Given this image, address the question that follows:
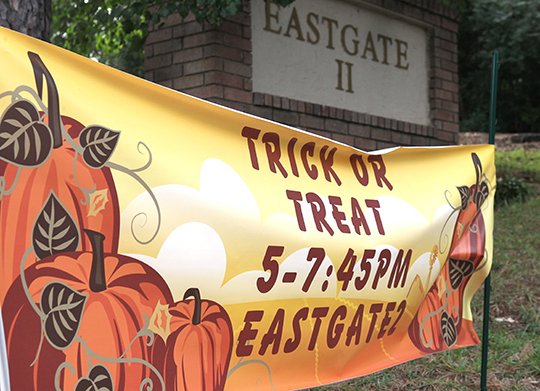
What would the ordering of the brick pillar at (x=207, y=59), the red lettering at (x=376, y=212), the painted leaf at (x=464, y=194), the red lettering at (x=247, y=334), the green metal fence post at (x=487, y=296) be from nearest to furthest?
the red lettering at (x=247, y=334)
the red lettering at (x=376, y=212)
the painted leaf at (x=464, y=194)
the green metal fence post at (x=487, y=296)
the brick pillar at (x=207, y=59)

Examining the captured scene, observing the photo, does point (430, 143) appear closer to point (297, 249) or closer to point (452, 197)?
point (452, 197)

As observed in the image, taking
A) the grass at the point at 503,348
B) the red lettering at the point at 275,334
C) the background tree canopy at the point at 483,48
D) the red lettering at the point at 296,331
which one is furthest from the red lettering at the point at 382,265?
the background tree canopy at the point at 483,48

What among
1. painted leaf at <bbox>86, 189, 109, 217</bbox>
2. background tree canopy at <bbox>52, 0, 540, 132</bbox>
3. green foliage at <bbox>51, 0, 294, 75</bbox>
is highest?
background tree canopy at <bbox>52, 0, 540, 132</bbox>

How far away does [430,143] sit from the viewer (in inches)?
275

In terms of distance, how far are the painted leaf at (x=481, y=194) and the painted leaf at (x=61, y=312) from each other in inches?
81.6

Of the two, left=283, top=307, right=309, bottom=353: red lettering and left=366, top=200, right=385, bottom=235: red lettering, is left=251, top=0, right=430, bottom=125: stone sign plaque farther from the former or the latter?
left=283, top=307, right=309, bottom=353: red lettering

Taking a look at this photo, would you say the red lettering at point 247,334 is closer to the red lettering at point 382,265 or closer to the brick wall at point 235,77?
the red lettering at point 382,265

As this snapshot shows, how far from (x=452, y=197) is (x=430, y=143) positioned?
3.48 metres

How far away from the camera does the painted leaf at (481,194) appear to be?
147 inches

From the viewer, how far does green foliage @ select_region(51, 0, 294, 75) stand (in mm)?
4906

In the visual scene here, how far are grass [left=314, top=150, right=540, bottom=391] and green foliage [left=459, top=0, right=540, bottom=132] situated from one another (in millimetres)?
8672

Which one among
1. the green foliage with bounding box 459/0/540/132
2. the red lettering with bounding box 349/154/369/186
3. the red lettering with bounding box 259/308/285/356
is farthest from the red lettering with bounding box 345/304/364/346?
the green foliage with bounding box 459/0/540/132

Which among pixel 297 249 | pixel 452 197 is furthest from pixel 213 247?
pixel 452 197

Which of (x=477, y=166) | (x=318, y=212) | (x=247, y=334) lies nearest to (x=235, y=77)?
(x=477, y=166)
